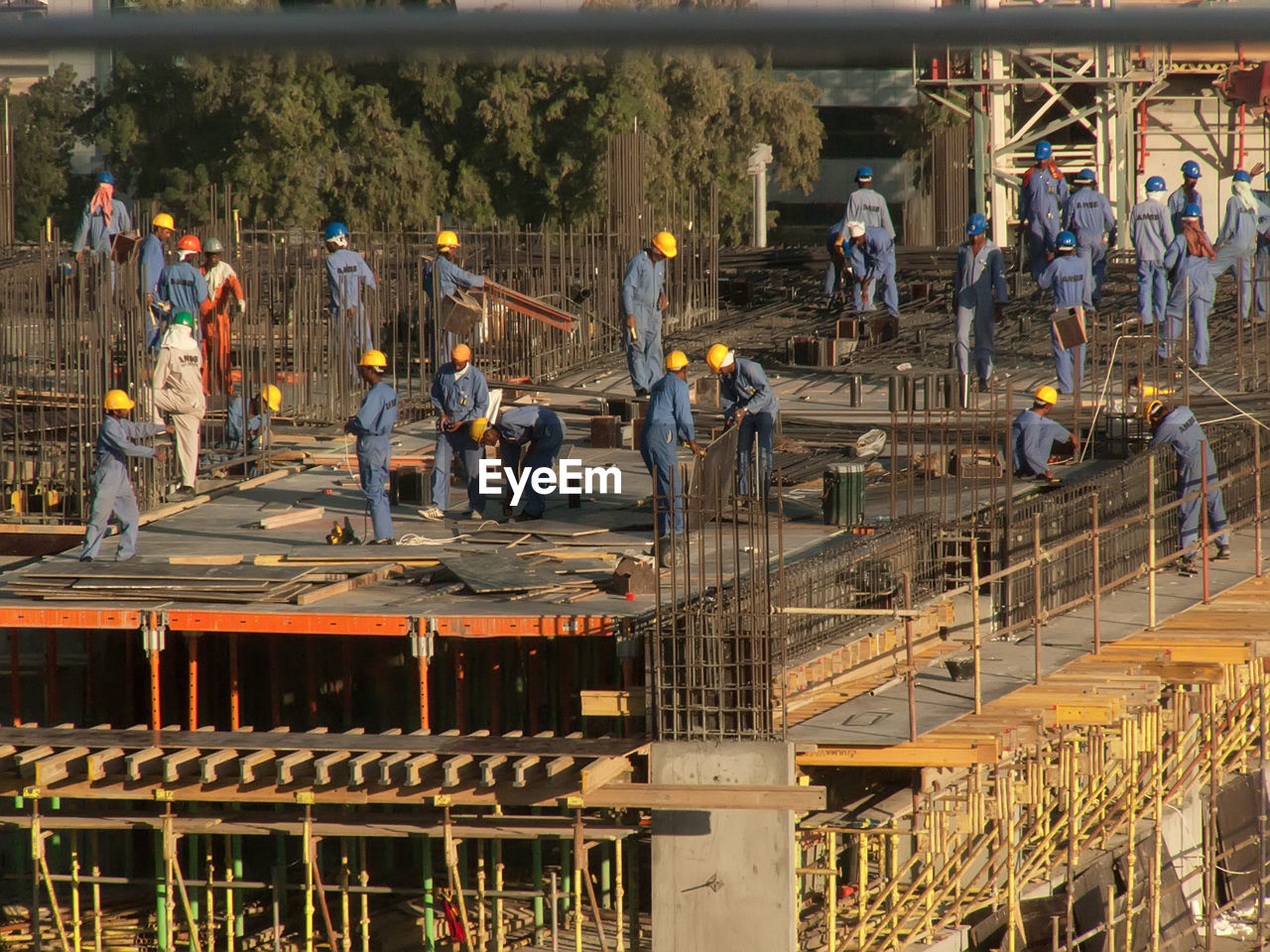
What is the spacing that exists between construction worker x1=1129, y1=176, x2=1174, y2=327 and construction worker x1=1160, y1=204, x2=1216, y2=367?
152mm

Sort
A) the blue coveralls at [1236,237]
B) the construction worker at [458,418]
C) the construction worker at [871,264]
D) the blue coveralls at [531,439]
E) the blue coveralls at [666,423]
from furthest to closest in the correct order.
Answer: the construction worker at [871,264], the blue coveralls at [1236,237], the blue coveralls at [531,439], the construction worker at [458,418], the blue coveralls at [666,423]

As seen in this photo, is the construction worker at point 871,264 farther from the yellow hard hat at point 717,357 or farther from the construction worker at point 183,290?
the yellow hard hat at point 717,357

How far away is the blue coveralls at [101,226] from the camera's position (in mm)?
24609

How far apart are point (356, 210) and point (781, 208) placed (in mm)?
15072

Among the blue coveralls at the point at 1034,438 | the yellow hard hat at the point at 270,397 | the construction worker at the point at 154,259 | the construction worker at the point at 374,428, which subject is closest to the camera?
the construction worker at the point at 374,428

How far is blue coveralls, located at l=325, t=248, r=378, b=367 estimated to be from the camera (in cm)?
2248

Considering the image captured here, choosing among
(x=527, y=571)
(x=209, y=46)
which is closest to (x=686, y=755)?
(x=527, y=571)

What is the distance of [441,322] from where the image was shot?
22.5 metres

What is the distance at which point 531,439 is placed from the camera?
58.4 feet

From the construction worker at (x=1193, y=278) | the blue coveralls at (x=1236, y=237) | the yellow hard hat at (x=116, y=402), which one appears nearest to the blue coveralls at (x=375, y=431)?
the yellow hard hat at (x=116, y=402)

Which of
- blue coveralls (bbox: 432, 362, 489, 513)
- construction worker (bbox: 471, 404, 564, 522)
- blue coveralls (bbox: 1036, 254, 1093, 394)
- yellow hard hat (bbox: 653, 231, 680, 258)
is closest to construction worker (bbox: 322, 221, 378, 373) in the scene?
yellow hard hat (bbox: 653, 231, 680, 258)

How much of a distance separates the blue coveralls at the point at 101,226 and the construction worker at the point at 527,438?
8.69 m

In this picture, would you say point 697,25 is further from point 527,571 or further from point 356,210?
point 356,210

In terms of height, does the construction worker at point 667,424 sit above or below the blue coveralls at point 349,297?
below
